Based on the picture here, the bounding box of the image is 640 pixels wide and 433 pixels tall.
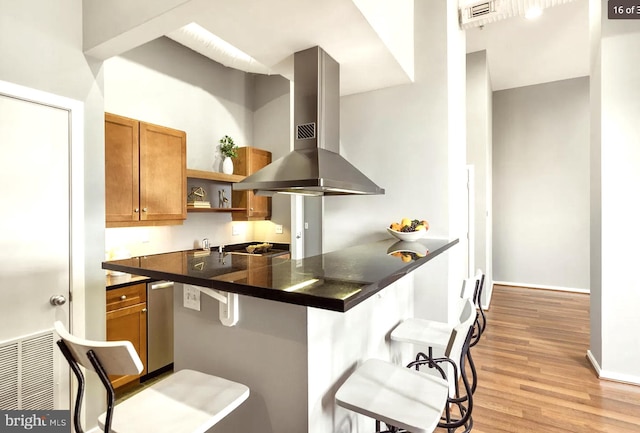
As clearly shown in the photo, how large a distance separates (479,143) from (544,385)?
3.33 meters

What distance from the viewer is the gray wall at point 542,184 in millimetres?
5695

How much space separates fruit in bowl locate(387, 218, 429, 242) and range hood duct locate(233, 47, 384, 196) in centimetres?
41

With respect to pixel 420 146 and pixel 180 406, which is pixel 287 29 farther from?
pixel 180 406

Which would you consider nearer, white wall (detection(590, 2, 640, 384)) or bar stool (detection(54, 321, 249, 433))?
bar stool (detection(54, 321, 249, 433))

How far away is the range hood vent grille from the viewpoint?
2.05 metres

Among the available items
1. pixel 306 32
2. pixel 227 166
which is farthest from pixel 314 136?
pixel 227 166

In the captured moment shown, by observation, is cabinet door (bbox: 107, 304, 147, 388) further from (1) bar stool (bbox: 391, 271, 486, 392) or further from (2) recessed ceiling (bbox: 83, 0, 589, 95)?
(1) bar stool (bbox: 391, 271, 486, 392)

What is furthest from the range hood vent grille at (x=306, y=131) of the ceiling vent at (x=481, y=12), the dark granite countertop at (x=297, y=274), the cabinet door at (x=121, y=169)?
the ceiling vent at (x=481, y=12)

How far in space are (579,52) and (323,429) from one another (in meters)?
6.04

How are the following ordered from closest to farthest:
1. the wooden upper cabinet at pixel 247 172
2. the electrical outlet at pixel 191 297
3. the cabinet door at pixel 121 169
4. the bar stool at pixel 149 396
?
1. the bar stool at pixel 149 396
2. the electrical outlet at pixel 191 297
3. the cabinet door at pixel 121 169
4. the wooden upper cabinet at pixel 247 172

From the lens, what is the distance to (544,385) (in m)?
2.73

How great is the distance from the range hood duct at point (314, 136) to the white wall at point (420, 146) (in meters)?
0.63

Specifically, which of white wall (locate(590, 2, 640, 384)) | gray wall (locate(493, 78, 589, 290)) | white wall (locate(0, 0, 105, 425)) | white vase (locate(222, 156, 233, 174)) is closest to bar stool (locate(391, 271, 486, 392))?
white wall (locate(590, 2, 640, 384))

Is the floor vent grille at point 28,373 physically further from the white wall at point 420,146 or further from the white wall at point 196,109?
the white wall at point 420,146
